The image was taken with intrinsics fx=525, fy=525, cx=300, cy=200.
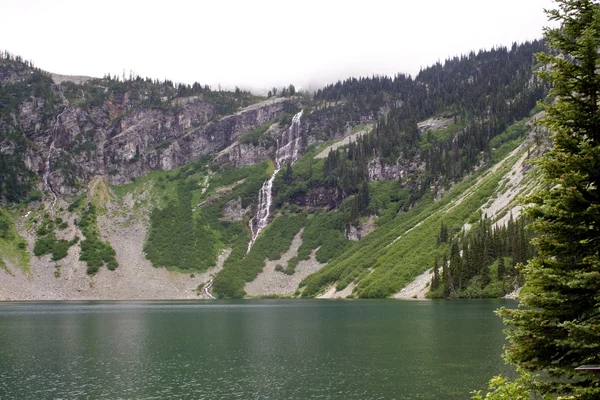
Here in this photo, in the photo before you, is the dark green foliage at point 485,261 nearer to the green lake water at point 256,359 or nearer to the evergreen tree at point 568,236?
the green lake water at point 256,359

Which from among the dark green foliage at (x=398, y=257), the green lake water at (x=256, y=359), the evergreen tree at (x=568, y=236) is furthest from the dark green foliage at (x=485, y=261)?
the evergreen tree at (x=568, y=236)

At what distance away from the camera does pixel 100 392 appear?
4144cm

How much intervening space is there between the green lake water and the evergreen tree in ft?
68.0

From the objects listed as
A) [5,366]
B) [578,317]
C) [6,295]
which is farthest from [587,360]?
[6,295]

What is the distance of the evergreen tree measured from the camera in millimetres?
18094

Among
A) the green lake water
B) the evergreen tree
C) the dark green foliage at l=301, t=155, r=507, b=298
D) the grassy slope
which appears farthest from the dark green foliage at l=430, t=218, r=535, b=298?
the evergreen tree

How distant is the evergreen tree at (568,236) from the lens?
18.1 m

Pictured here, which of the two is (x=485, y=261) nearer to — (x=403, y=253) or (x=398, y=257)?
(x=398, y=257)

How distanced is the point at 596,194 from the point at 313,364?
3803cm

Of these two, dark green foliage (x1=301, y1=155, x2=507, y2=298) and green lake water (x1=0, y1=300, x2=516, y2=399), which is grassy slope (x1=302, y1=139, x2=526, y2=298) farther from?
green lake water (x1=0, y1=300, x2=516, y2=399)

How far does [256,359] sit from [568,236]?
41794 millimetres

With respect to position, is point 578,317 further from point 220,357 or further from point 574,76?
point 220,357

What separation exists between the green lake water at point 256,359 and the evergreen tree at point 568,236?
20723 mm

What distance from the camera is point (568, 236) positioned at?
19.1 metres
